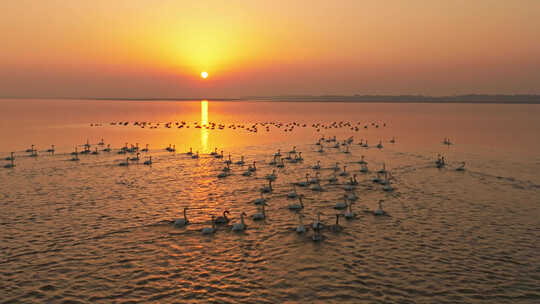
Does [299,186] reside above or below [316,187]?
below

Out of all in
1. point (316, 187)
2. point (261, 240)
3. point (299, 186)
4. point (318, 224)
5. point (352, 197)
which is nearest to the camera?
point (261, 240)

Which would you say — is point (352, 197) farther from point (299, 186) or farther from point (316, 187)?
point (299, 186)

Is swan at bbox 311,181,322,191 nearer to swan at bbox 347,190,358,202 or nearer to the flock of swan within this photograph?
the flock of swan

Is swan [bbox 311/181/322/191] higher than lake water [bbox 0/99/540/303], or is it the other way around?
swan [bbox 311/181/322/191]

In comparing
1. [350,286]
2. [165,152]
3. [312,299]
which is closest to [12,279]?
[312,299]

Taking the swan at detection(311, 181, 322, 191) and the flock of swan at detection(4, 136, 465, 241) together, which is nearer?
the flock of swan at detection(4, 136, 465, 241)

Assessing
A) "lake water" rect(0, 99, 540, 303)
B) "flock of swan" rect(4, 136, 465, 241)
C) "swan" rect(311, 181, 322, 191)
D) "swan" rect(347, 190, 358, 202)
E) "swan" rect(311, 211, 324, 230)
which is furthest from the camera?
"swan" rect(311, 181, 322, 191)

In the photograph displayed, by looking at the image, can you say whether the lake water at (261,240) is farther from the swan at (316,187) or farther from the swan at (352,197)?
the swan at (316,187)

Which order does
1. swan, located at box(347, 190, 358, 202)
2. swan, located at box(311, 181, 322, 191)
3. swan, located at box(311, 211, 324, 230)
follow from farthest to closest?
swan, located at box(311, 181, 322, 191), swan, located at box(347, 190, 358, 202), swan, located at box(311, 211, 324, 230)

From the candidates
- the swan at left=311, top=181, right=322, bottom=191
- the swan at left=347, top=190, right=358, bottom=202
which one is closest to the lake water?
the swan at left=347, top=190, right=358, bottom=202

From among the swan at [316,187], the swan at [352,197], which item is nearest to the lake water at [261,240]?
the swan at [352,197]

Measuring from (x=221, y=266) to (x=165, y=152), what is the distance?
38842 millimetres

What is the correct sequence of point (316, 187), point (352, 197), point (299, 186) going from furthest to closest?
1. point (299, 186)
2. point (316, 187)
3. point (352, 197)

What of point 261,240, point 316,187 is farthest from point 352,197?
point 261,240
